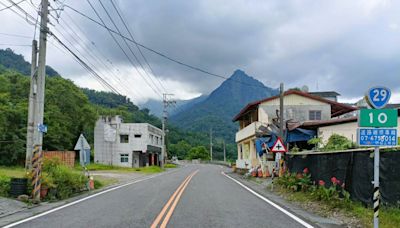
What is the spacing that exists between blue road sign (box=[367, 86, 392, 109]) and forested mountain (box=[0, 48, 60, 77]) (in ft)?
241

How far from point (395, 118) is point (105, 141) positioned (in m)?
59.7

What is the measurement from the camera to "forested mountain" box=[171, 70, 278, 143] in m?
128

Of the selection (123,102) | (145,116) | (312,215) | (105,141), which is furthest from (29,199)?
(145,116)

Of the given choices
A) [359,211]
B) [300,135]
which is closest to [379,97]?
[359,211]

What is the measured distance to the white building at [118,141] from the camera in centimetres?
6375

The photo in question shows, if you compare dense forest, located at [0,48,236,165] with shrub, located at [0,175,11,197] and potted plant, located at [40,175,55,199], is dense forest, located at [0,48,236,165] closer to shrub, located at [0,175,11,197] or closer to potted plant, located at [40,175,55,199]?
shrub, located at [0,175,11,197]

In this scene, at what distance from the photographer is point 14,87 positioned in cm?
5594

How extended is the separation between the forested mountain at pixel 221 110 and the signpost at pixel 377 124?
112998mm

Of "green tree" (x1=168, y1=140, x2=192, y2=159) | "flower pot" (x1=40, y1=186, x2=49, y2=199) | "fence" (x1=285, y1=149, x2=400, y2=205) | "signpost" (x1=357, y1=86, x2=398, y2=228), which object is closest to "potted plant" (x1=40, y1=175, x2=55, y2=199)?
"flower pot" (x1=40, y1=186, x2=49, y2=199)

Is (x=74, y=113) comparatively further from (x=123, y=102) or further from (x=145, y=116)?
(x=145, y=116)

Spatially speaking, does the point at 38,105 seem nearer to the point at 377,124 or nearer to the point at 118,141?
the point at 377,124

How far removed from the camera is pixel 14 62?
78.4 metres

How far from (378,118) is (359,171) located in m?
4.85

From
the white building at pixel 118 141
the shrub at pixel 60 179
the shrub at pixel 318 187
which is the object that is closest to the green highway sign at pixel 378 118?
the shrub at pixel 318 187
